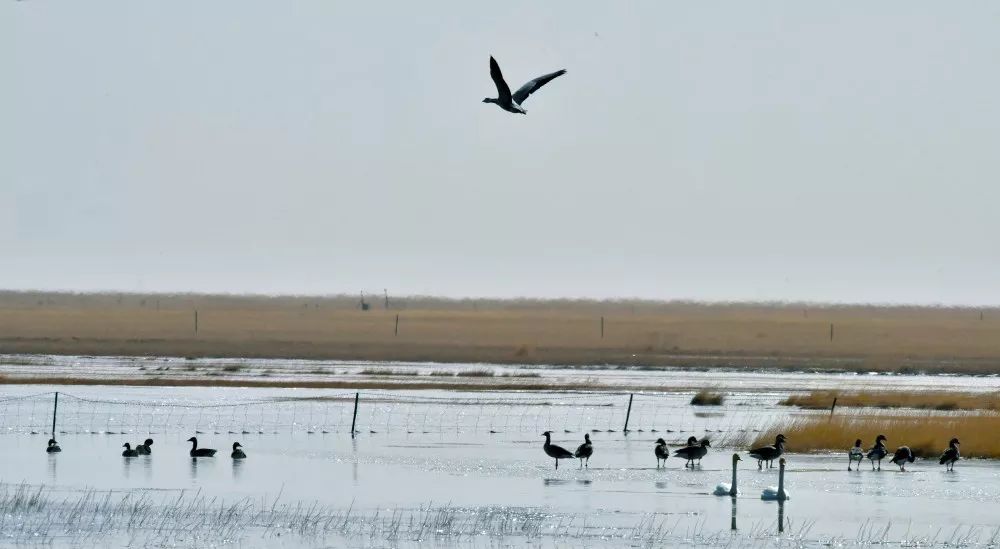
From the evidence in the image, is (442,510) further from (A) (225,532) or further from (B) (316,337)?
(B) (316,337)

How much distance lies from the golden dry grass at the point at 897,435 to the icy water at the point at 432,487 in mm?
1165

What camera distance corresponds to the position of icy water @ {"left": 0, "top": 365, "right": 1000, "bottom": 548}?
71.6 ft

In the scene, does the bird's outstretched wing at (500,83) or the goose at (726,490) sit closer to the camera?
the bird's outstretched wing at (500,83)

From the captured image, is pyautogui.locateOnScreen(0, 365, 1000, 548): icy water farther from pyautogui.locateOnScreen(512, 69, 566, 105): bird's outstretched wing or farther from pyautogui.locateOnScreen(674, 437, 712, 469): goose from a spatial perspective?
pyautogui.locateOnScreen(512, 69, 566, 105): bird's outstretched wing

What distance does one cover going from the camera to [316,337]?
119688 millimetres

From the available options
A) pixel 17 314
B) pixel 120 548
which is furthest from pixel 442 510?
pixel 17 314

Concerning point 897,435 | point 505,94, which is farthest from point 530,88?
point 897,435

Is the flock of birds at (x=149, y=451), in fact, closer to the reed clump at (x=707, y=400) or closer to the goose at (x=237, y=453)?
the goose at (x=237, y=453)

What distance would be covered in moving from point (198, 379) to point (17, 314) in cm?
11202

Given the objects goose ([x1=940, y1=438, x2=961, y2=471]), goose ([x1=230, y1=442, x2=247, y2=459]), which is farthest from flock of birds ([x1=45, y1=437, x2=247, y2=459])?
goose ([x1=940, y1=438, x2=961, y2=471])

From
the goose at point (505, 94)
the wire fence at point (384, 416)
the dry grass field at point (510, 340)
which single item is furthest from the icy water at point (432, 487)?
the dry grass field at point (510, 340)

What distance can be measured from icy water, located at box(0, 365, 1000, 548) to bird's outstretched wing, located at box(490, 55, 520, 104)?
596 cm

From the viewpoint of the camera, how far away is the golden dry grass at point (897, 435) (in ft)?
111

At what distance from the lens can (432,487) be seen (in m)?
26.9
